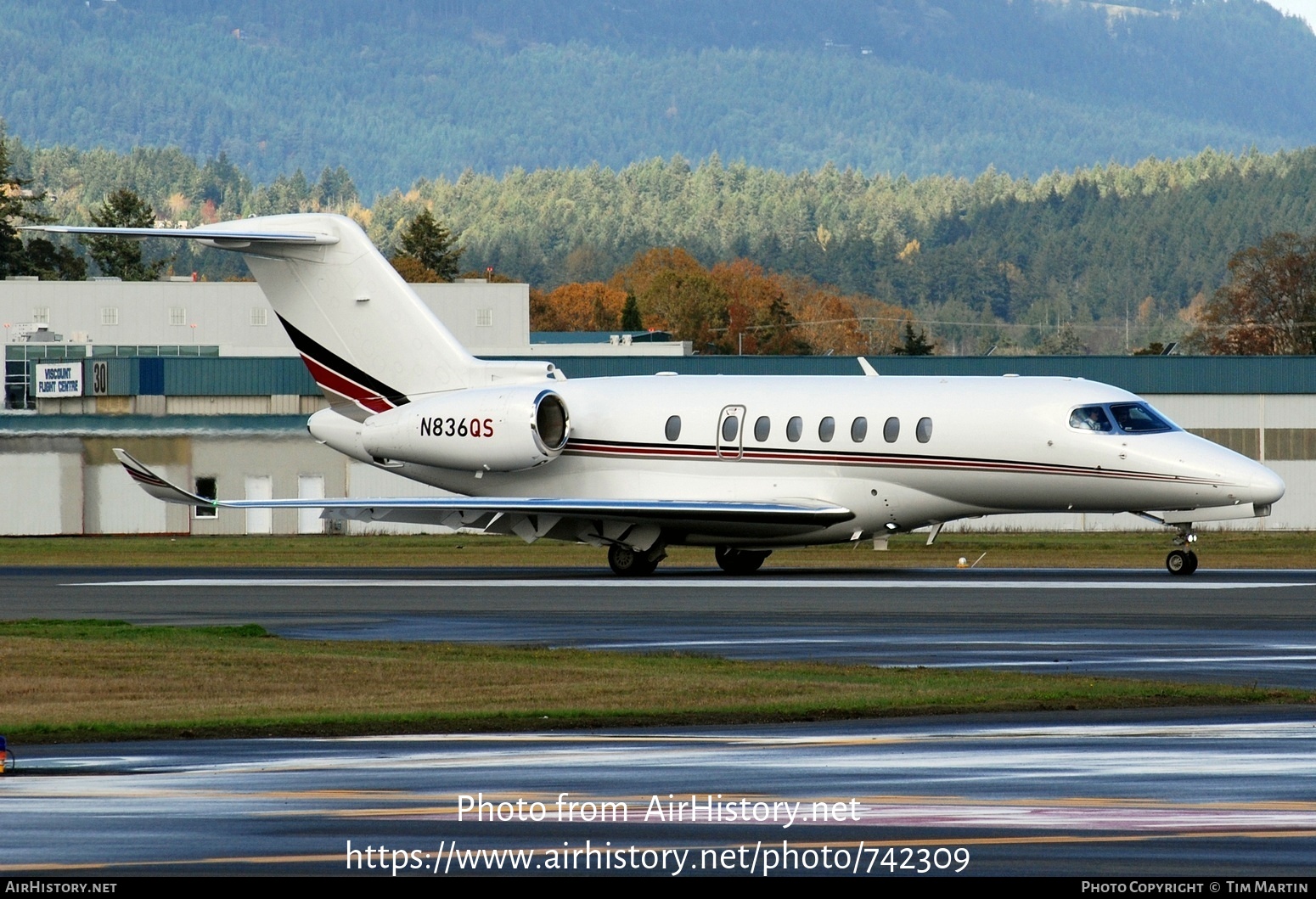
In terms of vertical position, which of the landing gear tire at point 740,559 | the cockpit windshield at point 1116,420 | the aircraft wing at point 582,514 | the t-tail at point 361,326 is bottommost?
the landing gear tire at point 740,559

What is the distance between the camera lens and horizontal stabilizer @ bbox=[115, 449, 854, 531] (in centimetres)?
3234

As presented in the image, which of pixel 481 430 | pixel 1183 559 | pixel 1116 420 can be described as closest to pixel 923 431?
pixel 1116 420

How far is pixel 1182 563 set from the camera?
3234 cm

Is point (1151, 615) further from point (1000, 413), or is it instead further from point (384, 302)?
point (384, 302)

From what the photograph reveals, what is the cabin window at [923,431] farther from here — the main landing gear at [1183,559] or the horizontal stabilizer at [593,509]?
the main landing gear at [1183,559]

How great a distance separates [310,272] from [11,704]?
22.4m

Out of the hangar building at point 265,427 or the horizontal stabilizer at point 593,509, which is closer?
the horizontal stabilizer at point 593,509

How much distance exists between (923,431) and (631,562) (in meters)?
5.55

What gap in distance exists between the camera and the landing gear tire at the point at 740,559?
35500 millimetres

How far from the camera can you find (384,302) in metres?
36.8

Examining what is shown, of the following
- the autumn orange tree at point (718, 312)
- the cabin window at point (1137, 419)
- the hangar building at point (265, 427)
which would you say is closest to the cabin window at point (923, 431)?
the cabin window at point (1137, 419)

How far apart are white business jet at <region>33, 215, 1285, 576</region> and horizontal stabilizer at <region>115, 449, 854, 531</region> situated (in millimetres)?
45

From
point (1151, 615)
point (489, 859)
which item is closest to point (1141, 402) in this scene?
point (1151, 615)

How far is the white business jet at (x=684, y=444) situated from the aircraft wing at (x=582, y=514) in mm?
45
